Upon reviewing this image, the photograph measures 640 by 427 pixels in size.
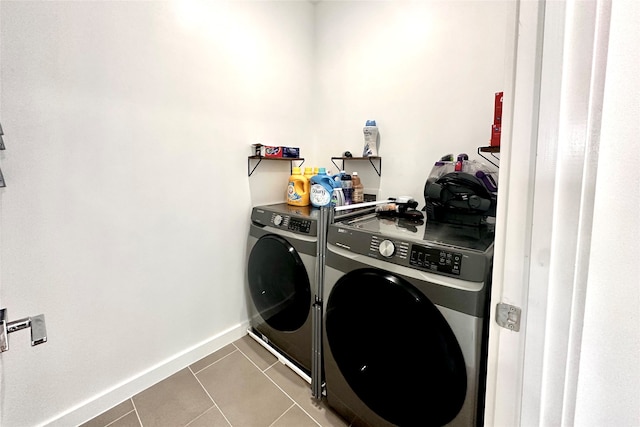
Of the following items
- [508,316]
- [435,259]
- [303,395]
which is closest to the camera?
[508,316]

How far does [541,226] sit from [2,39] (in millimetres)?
1774

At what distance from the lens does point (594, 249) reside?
1.30 feet

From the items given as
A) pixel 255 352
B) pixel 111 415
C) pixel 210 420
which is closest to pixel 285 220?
pixel 255 352

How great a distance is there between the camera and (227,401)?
4.59 feet

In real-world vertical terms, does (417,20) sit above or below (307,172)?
above

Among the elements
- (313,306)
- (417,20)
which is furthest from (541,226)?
(417,20)

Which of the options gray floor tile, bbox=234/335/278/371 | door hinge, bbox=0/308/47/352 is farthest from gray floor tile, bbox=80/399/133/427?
door hinge, bbox=0/308/47/352

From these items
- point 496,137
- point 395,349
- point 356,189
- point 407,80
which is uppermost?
point 407,80

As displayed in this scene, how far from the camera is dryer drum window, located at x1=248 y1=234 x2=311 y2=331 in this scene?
1.44 m

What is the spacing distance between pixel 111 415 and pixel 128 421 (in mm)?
110

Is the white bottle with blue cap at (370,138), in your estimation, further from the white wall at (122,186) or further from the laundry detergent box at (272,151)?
the white wall at (122,186)

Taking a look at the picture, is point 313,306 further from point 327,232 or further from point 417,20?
point 417,20

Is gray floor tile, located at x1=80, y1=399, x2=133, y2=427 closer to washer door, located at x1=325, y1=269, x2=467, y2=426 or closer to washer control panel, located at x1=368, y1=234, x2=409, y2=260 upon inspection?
washer door, located at x1=325, y1=269, x2=467, y2=426

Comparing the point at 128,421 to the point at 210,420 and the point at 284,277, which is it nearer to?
the point at 210,420
